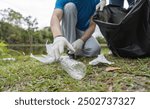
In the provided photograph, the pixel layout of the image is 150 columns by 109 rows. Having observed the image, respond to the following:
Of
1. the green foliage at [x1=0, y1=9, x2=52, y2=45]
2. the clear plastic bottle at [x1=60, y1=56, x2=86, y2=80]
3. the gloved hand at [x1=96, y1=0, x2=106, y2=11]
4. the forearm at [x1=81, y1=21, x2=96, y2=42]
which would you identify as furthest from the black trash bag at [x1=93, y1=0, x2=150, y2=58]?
the green foliage at [x1=0, y1=9, x2=52, y2=45]

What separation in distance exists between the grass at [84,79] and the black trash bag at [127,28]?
0.63ft

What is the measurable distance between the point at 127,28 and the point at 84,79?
28.4 inches

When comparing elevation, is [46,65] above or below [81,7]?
below

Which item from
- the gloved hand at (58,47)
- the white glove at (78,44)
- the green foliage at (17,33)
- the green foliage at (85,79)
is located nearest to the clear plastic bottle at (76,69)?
the green foliage at (85,79)

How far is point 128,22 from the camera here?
2336 millimetres

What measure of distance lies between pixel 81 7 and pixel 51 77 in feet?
3.11

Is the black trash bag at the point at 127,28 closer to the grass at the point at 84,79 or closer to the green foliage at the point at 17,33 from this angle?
the grass at the point at 84,79

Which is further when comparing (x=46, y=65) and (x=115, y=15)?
(x=115, y=15)

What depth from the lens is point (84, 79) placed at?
183 cm

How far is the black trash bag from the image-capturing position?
2334mm

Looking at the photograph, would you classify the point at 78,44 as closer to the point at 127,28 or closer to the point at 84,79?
the point at 127,28

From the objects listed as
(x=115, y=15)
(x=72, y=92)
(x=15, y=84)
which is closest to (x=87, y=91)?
(x=72, y=92)

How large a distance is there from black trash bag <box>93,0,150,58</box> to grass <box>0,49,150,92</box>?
19cm

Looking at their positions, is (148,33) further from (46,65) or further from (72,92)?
(72,92)
